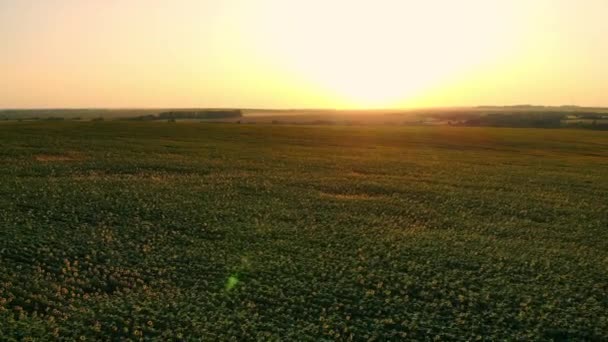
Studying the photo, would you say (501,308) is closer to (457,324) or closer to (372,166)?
(457,324)

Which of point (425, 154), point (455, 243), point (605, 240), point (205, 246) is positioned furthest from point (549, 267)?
point (425, 154)

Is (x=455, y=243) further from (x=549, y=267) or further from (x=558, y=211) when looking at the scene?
(x=558, y=211)

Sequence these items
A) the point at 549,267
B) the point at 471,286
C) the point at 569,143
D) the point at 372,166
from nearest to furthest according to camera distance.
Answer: the point at 471,286
the point at 549,267
the point at 372,166
the point at 569,143

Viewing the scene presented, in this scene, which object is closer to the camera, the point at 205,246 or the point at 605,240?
the point at 205,246

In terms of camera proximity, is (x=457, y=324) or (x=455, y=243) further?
(x=455, y=243)

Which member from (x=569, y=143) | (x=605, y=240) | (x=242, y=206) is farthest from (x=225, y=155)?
(x=569, y=143)

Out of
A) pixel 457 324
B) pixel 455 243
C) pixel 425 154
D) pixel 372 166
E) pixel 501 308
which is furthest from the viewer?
pixel 425 154
